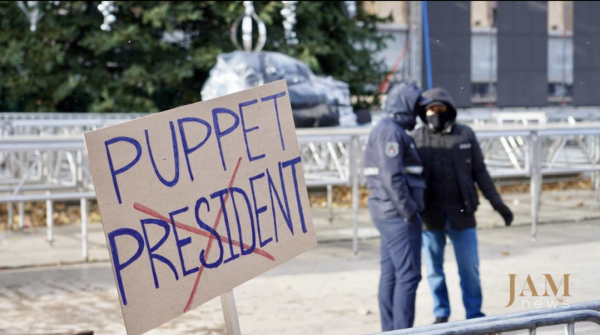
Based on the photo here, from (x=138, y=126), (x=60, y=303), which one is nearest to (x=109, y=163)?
(x=138, y=126)

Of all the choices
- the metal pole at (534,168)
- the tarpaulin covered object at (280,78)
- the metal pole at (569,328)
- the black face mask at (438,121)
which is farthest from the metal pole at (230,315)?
the tarpaulin covered object at (280,78)

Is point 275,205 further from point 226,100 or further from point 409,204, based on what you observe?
point 409,204

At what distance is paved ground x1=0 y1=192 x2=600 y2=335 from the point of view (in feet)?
18.8

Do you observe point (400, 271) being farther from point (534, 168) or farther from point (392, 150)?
point (534, 168)

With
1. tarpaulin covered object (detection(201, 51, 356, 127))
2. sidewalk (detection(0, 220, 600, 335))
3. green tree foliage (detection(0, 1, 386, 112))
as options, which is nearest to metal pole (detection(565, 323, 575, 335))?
sidewalk (detection(0, 220, 600, 335))

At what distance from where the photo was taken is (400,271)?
16.7 feet

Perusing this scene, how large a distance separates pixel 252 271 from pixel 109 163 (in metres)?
0.67

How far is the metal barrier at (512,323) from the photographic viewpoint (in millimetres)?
2041

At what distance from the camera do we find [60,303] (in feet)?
20.8

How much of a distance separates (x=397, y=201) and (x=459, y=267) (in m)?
0.80

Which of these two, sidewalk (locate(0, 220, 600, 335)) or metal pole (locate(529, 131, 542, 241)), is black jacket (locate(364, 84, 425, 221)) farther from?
metal pole (locate(529, 131, 542, 241))

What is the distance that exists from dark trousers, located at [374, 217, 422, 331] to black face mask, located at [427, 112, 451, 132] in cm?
73

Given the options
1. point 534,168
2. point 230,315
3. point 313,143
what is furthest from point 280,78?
point 230,315

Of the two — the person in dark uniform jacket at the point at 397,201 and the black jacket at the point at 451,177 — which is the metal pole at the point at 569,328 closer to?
the person in dark uniform jacket at the point at 397,201
